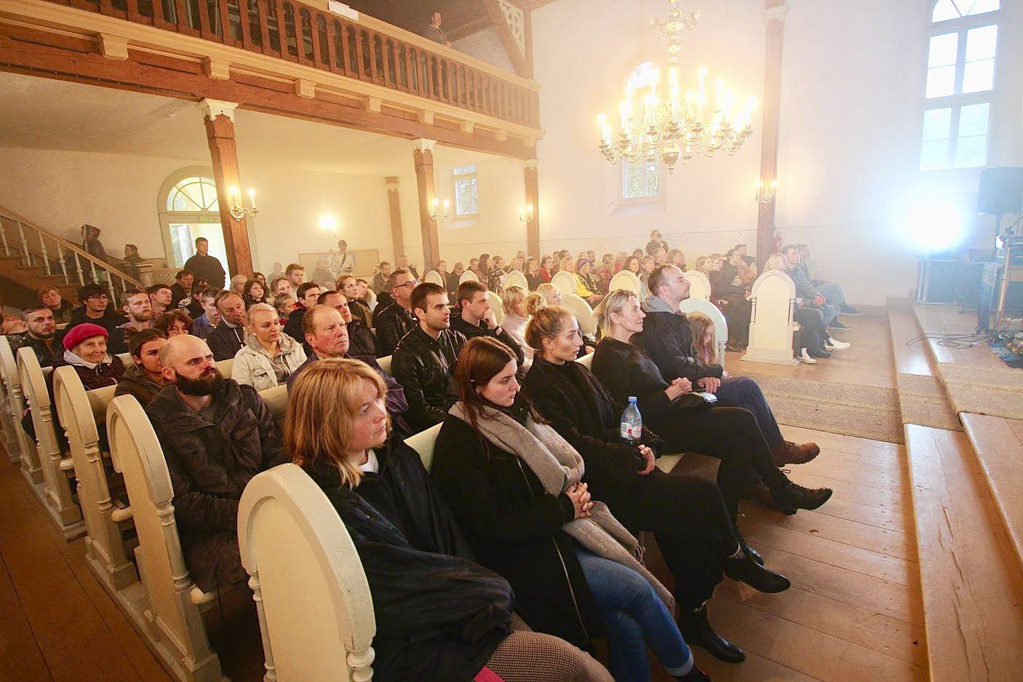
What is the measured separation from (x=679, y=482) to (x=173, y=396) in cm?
174

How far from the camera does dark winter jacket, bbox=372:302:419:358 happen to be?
11.6 ft

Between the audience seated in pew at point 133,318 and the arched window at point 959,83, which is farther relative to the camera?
the arched window at point 959,83

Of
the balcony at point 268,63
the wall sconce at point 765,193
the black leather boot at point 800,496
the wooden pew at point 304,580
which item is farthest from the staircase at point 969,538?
the balcony at point 268,63

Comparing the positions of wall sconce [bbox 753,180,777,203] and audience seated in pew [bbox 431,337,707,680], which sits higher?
wall sconce [bbox 753,180,777,203]

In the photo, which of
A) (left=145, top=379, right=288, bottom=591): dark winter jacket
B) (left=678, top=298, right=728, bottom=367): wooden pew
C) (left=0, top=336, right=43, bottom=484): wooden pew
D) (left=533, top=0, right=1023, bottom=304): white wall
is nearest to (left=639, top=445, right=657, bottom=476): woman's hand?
(left=145, top=379, right=288, bottom=591): dark winter jacket

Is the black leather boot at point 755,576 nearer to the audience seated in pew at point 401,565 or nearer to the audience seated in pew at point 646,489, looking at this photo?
the audience seated in pew at point 646,489

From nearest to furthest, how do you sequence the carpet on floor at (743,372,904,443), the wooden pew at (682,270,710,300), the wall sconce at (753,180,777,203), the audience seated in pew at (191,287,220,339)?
the carpet on floor at (743,372,904,443) → the audience seated in pew at (191,287,220,339) → the wooden pew at (682,270,710,300) → the wall sconce at (753,180,777,203)

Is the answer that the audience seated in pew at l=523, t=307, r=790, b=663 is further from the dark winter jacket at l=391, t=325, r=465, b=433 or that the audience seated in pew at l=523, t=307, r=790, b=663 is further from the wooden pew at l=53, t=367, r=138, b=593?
the wooden pew at l=53, t=367, r=138, b=593

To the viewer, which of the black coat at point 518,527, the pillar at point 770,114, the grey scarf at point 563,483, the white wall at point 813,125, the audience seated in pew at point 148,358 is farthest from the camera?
the pillar at point 770,114

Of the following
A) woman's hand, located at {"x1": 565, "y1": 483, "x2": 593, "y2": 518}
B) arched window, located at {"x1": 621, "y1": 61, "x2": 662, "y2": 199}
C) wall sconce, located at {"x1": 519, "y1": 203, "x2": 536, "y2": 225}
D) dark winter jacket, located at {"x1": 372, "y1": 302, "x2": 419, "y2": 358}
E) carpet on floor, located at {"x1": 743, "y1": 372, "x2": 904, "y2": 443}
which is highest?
arched window, located at {"x1": 621, "y1": 61, "x2": 662, "y2": 199}

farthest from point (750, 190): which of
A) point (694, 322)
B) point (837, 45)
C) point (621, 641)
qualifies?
point (621, 641)

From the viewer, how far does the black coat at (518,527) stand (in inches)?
54.1

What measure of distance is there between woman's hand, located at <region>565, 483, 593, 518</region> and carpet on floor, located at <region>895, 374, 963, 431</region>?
2807 millimetres

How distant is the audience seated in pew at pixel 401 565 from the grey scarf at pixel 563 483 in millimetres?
297
